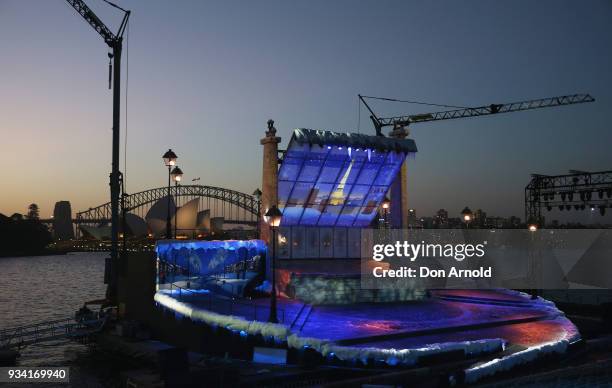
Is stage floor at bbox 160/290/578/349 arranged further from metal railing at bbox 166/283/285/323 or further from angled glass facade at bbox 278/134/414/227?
angled glass facade at bbox 278/134/414/227

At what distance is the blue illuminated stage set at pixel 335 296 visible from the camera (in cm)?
2011

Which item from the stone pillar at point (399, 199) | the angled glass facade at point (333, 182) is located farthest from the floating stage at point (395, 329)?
the stone pillar at point (399, 199)

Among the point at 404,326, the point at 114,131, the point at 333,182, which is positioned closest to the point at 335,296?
the point at 404,326

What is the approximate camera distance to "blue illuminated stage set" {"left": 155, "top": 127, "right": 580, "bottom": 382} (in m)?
20.1

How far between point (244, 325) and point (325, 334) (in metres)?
3.26

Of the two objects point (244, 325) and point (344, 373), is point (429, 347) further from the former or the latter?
point (244, 325)

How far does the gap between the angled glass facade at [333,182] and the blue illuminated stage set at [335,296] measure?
0.26ft

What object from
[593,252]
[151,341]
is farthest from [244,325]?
[593,252]

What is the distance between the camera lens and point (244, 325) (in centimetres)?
2220

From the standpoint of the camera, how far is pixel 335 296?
99.9 feet

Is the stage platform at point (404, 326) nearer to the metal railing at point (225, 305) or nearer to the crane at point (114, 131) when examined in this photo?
the metal railing at point (225, 305)

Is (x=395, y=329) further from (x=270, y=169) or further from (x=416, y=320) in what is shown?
(x=270, y=169)

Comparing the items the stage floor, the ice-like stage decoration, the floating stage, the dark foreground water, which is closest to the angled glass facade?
the ice-like stage decoration

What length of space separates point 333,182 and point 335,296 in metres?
10.4
